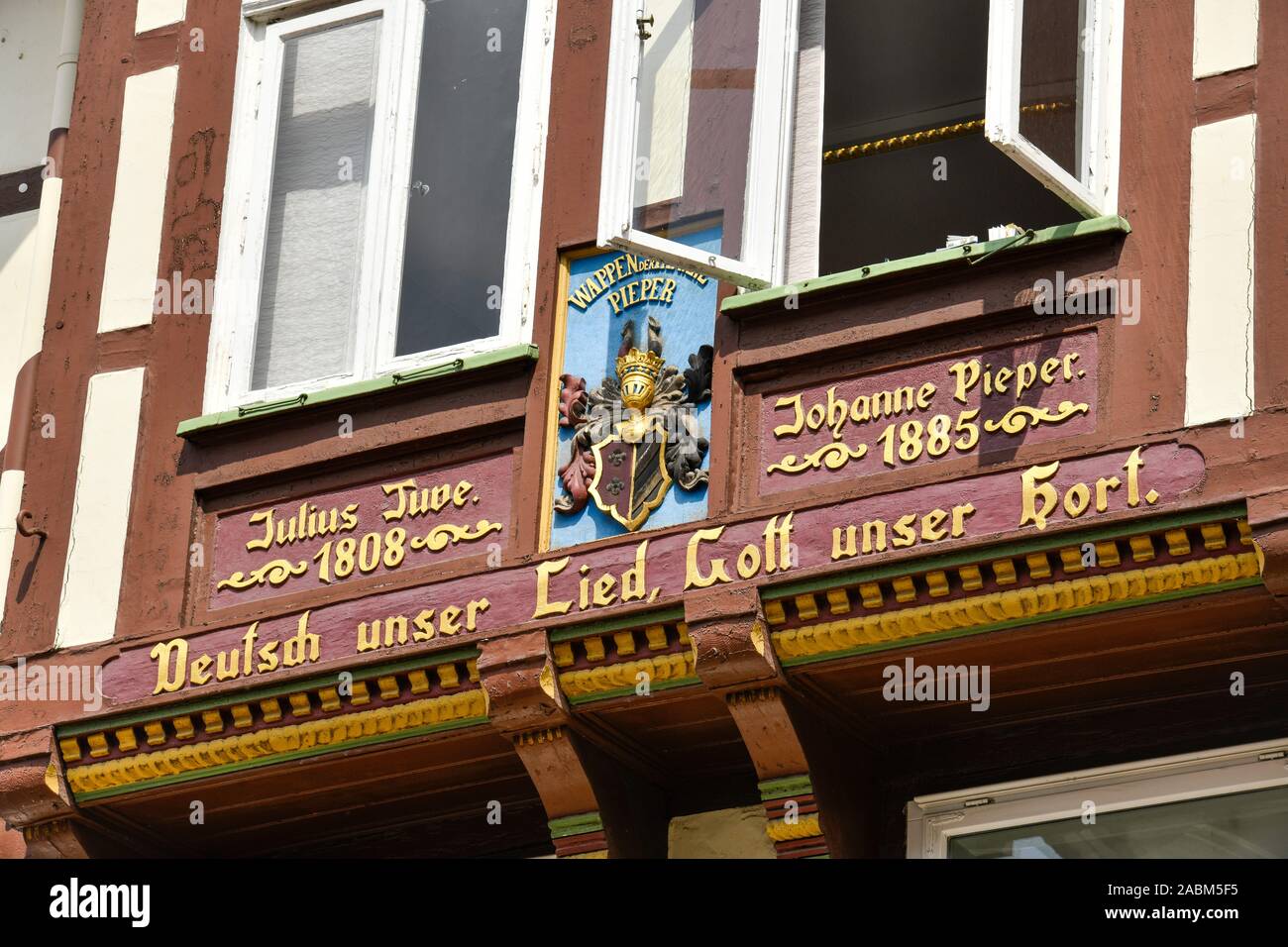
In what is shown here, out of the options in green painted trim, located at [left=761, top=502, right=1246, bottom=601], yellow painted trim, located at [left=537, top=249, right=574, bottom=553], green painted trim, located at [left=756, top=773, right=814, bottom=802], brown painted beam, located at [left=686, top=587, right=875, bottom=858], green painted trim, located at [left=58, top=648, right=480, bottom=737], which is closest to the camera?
green painted trim, located at [left=761, top=502, right=1246, bottom=601]

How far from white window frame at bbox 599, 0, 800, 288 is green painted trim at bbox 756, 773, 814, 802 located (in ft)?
5.72

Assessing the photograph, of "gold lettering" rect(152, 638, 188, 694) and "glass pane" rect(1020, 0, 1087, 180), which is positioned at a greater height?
"glass pane" rect(1020, 0, 1087, 180)

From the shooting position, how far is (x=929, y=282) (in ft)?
36.6

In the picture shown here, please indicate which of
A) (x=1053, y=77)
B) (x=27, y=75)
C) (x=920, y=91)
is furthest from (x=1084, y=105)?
(x=27, y=75)

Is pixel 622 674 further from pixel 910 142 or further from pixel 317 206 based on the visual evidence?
pixel 910 142

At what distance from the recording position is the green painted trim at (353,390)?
11.8m

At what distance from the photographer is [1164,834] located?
10.9 metres

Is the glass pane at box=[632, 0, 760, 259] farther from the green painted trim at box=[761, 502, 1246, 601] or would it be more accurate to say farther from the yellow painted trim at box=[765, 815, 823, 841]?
the yellow painted trim at box=[765, 815, 823, 841]

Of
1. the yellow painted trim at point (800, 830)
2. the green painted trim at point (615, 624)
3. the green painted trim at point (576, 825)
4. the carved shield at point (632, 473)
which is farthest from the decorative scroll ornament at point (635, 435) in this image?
the yellow painted trim at point (800, 830)

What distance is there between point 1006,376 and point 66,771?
386cm

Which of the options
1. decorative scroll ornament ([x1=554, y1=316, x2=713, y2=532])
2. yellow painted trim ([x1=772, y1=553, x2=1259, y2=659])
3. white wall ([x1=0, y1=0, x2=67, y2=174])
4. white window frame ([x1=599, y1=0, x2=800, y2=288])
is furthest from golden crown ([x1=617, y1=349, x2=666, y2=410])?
white wall ([x1=0, y1=0, x2=67, y2=174])

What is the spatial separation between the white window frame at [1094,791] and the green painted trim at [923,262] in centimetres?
→ 182

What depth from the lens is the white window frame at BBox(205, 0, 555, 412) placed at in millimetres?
12125

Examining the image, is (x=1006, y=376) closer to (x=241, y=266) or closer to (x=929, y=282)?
(x=929, y=282)
